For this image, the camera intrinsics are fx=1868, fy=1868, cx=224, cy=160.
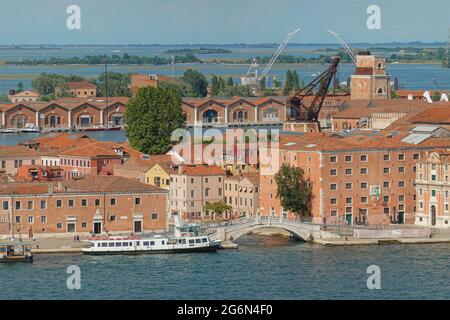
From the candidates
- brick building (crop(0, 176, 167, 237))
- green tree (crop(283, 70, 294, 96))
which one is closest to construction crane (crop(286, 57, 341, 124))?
brick building (crop(0, 176, 167, 237))

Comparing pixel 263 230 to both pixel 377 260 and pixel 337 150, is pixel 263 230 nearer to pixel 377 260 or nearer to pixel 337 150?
pixel 337 150

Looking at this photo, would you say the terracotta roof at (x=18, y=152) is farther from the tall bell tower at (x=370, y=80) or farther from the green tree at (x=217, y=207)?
the tall bell tower at (x=370, y=80)

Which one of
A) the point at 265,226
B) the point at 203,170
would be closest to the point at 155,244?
the point at 265,226

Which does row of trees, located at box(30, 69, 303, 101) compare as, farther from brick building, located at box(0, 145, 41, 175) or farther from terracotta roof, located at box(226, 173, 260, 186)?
terracotta roof, located at box(226, 173, 260, 186)

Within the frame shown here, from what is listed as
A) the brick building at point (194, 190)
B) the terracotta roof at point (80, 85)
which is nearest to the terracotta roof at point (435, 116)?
the brick building at point (194, 190)

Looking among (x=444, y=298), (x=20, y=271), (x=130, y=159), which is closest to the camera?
(x=444, y=298)

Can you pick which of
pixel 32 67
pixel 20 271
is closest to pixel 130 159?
pixel 20 271
